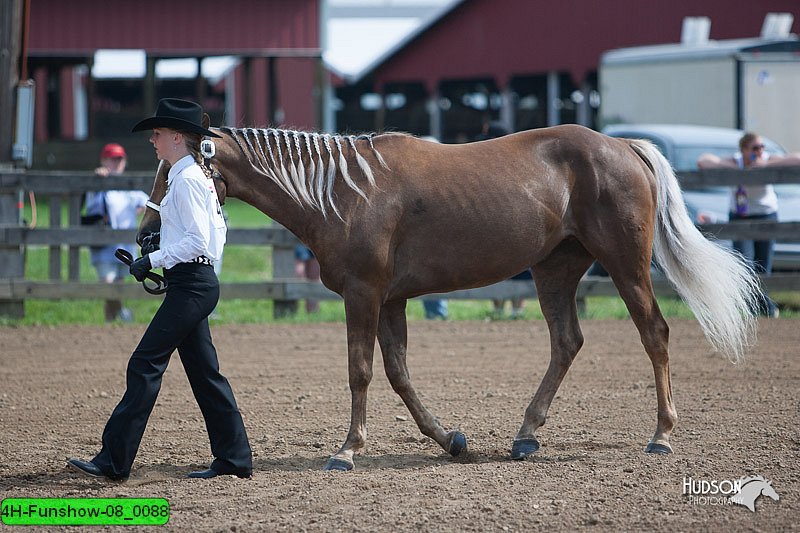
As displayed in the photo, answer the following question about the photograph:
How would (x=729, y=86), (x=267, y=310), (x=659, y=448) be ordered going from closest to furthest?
(x=659, y=448) → (x=267, y=310) → (x=729, y=86)

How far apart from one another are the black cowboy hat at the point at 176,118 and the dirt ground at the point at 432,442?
178cm

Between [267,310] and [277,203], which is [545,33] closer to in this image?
[267,310]

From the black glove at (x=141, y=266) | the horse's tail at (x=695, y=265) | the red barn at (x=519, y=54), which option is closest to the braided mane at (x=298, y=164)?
the black glove at (x=141, y=266)

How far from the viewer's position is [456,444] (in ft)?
18.9

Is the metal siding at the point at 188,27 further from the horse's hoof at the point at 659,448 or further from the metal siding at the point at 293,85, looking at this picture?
the horse's hoof at the point at 659,448

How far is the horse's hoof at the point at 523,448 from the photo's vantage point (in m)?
5.74

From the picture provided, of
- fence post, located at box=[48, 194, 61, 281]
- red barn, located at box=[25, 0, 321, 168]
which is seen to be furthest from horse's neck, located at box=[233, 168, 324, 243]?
red barn, located at box=[25, 0, 321, 168]

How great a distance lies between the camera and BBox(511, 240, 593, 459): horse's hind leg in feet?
20.3

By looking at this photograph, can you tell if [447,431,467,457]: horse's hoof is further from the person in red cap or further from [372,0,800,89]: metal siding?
[372,0,800,89]: metal siding

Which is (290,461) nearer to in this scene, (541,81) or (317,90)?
(317,90)

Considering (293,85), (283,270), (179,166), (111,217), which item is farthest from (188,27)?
(179,166)

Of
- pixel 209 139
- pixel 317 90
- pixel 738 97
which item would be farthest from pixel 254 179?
pixel 317 90

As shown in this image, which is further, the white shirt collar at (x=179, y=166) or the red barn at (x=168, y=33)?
the red barn at (x=168, y=33)

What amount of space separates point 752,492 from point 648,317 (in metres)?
1.33
